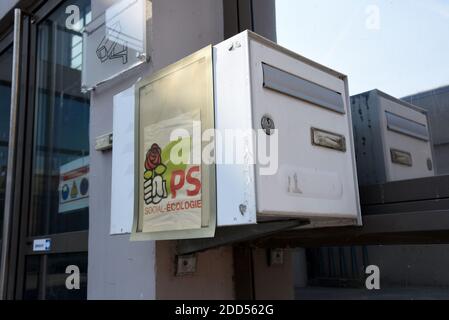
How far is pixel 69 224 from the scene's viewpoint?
3533 millimetres

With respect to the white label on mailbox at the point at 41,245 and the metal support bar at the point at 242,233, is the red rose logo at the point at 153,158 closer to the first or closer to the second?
the metal support bar at the point at 242,233

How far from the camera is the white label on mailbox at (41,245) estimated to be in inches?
143

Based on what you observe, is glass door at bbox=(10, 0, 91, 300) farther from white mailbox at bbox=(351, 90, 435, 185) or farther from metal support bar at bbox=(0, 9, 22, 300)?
white mailbox at bbox=(351, 90, 435, 185)

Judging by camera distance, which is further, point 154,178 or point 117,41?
point 117,41

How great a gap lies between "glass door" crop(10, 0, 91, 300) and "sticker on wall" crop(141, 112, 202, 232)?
50.1 inches

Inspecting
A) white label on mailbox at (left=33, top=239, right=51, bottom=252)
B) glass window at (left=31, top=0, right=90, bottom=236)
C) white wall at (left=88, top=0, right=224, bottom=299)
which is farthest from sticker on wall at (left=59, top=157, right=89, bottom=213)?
white wall at (left=88, top=0, right=224, bottom=299)

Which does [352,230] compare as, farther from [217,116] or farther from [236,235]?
[217,116]

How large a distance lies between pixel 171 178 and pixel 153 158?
0.17 metres

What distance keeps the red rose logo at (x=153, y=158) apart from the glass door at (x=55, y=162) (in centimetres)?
127

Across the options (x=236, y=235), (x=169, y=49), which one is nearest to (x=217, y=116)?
(x=236, y=235)

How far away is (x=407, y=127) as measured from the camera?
2309 millimetres

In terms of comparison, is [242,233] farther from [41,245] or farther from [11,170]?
[11,170]

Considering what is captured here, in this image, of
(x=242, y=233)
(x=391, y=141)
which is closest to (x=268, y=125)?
(x=242, y=233)

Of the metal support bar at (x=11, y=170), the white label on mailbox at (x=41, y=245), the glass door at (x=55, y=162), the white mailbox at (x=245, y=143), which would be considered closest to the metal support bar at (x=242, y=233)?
the white mailbox at (x=245, y=143)
